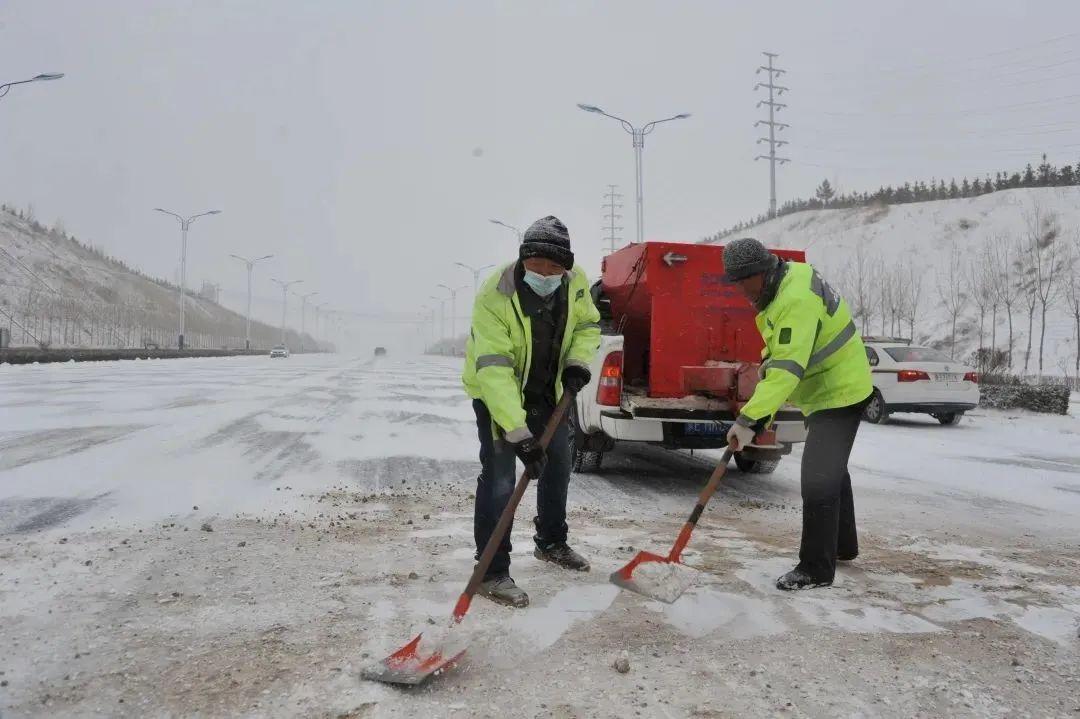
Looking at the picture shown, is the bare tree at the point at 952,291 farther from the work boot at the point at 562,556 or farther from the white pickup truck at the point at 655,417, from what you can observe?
the work boot at the point at 562,556

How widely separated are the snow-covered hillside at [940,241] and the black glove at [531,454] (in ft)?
123

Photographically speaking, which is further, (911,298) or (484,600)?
(911,298)

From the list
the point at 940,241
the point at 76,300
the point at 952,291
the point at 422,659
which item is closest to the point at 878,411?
the point at 422,659

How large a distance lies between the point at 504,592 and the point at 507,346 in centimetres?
108

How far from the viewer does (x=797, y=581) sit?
3.48m

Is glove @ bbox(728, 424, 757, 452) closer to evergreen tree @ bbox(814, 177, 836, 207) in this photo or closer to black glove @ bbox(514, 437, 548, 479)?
black glove @ bbox(514, 437, 548, 479)

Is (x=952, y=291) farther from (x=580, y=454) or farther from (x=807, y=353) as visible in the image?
(x=807, y=353)

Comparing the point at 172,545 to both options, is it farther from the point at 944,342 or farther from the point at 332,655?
the point at 944,342

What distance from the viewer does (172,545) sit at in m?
3.96

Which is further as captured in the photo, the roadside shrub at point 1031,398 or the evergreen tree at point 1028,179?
the evergreen tree at point 1028,179

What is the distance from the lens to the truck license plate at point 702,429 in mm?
5965

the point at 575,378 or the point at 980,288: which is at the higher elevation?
the point at 980,288

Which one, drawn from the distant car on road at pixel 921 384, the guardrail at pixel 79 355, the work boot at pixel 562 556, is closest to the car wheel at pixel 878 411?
the distant car on road at pixel 921 384

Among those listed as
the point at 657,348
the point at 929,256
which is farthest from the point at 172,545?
the point at 929,256
